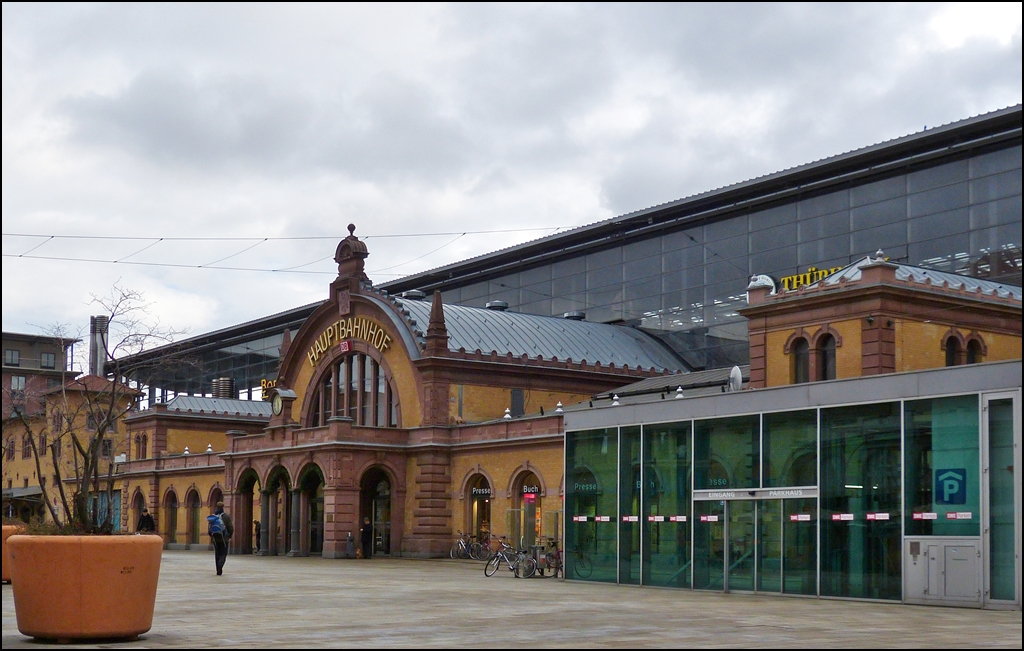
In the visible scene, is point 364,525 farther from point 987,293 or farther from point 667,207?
point 987,293

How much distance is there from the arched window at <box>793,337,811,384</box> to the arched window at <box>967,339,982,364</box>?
4.97 meters

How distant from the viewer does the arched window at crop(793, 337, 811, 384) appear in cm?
4225

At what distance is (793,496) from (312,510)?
117 ft

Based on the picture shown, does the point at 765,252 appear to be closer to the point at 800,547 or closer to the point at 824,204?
the point at 824,204

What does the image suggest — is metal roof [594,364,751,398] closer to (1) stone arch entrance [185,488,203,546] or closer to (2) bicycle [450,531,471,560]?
(2) bicycle [450,531,471,560]

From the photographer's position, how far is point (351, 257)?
6400cm

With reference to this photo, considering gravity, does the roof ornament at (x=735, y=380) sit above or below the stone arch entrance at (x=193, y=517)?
above

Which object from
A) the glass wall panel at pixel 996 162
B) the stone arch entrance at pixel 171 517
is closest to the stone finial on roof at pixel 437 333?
the glass wall panel at pixel 996 162

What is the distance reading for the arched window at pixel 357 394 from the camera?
202 feet

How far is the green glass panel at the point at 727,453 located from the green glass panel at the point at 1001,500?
6.20 m

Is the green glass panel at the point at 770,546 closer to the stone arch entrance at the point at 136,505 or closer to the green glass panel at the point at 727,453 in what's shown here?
the green glass panel at the point at 727,453

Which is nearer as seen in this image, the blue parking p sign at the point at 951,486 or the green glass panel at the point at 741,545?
the blue parking p sign at the point at 951,486

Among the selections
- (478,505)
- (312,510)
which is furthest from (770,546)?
(312,510)

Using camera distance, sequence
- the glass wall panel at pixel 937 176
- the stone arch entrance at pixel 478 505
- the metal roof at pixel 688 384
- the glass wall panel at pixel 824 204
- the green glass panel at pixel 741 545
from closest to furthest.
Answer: the green glass panel at pixel 741 545, the glass wall panel at pixel 937 176, the metal roof at pixel 688 384, the stone arch entrance at pixel 478 505, the glass wall panel at pixel 824 204
